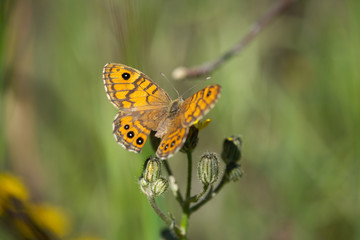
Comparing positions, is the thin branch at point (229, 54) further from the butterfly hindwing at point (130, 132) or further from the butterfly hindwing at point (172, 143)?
the butterfly hindwing at point (172, 143)

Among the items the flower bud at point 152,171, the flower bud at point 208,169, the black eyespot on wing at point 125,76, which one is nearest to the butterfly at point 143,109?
the black eyespot on wing at point 125,76

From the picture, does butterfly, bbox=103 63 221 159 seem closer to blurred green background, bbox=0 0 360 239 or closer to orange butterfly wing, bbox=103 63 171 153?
orange butterfly wing, bbox=103 63 171 153

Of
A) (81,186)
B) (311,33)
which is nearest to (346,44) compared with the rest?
(311,33)

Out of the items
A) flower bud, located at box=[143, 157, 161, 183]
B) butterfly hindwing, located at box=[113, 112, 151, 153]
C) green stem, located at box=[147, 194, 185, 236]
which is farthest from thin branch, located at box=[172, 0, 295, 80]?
green stem, located at box=[147, 194, 185, 236]

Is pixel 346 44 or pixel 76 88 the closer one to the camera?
pixel 346 44

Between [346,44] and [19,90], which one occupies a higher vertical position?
[19,90]

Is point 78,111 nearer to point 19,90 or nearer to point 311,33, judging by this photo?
point 19,90
